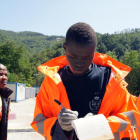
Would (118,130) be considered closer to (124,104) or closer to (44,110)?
(124,104)

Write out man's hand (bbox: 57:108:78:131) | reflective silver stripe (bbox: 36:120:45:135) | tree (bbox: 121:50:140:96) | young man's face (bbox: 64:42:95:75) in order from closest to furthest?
1. man's hand (bbox: 57:108:78:131)
2. young man's face (bbox: 64:42:95:75)
3. reflective silver stripe (bbox: 36:120:45:135)
4. tree (bbox: 121:50:140:96)

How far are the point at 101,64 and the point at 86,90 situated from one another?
37 cm

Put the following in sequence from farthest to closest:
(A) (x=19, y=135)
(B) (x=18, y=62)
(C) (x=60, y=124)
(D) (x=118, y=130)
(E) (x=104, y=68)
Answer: (B) (x=18, y=62)
(A) (x=19, y=135)
(E) (x=104, y=68)
(D) (x=118, y=130)
(C) (x=60, y=124)

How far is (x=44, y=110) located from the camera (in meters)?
2.11

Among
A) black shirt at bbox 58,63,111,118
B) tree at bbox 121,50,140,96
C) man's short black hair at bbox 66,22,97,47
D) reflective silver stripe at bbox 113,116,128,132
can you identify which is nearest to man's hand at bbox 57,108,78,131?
black shirt at bbox 58,63,111,118

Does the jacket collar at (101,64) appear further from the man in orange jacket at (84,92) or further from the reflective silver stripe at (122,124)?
the reflective silver stripe at (122,124)

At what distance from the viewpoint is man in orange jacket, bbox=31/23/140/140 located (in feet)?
6.20

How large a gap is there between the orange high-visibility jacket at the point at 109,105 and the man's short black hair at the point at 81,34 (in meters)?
0.39

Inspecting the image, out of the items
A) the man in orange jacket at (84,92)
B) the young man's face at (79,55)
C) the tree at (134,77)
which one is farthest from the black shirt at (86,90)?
the tree at (134,77)

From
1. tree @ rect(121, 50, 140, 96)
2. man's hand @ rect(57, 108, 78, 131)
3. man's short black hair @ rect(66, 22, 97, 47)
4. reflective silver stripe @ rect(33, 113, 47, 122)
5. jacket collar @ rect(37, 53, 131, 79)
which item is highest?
man's short black hair @ rect(66, 22, 97, 47)

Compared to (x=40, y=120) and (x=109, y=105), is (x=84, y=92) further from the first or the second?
(x=40, y=120)

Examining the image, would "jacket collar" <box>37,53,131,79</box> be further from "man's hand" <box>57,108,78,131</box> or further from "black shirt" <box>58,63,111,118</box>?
"man's hand" <box>57,108,78,131</box>

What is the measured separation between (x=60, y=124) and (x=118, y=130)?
20.0 inches

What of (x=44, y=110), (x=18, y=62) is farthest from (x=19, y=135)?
(x=18, y=62)
